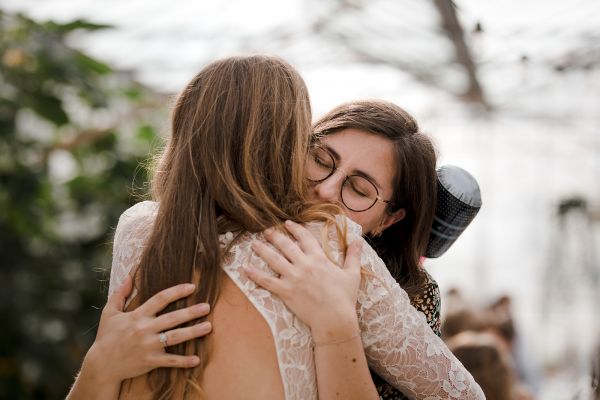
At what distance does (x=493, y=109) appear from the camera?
799 centimetres

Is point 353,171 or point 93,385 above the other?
point 353,171

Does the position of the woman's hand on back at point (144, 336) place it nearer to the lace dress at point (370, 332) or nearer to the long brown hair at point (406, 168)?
the lace dress at point (370, 332)

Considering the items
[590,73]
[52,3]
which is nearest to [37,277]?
[52,3]

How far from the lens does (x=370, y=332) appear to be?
4.93 ft

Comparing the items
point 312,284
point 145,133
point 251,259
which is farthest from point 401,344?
point 145,133

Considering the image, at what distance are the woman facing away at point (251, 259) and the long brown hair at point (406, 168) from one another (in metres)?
0.43

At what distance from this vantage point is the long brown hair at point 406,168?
197cm

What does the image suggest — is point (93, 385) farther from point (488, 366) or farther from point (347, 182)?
point (488, 366)

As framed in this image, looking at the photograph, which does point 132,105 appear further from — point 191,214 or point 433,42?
point 191,214

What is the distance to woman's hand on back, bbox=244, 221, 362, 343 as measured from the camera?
55.9 inches

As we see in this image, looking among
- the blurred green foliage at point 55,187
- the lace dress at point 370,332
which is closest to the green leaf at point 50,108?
the blurred green foliage at point 55,187

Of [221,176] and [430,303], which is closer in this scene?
[221,176]

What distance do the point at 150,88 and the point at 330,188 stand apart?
207 inches

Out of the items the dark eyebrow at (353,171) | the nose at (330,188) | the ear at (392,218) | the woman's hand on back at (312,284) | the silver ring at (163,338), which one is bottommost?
the silver ring at (163,338)
